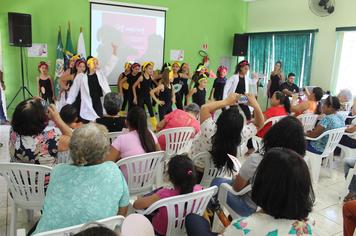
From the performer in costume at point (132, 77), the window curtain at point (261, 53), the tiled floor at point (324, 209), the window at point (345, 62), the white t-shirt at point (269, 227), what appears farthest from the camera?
the window curtain at point (261, 53)

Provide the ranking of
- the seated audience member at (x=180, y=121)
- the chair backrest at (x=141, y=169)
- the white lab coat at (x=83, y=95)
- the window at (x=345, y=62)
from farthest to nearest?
the window at (x=345, y=62) < the white lab coat at (x=83, y=95) < the seated audience member at (x=180, y=121) < the chair backrest at (x=141, y=169)

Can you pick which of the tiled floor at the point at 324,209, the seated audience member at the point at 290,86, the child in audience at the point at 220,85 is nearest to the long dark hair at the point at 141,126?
the tiled floor at the point at 324,209

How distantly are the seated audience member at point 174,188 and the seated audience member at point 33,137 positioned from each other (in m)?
0.74

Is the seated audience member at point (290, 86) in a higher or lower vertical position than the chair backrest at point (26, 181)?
higher

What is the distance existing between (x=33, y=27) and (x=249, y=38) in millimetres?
5466

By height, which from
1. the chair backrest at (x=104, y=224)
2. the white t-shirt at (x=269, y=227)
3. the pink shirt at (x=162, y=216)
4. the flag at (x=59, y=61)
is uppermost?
the flag at (x=59, y=61)

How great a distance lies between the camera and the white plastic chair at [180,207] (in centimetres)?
161

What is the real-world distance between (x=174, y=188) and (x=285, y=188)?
2.52 ft

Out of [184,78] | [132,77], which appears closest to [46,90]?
[132,77]

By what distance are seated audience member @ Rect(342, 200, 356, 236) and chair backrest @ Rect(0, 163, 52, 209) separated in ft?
6.49

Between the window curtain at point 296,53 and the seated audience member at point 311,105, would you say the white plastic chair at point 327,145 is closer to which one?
the seated audience member at point 311,105

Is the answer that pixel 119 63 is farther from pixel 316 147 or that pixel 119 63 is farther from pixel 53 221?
pixel 53 221

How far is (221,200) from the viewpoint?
216cm

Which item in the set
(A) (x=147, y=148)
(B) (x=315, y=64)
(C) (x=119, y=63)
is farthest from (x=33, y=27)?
(B) (x=315, y=64)
